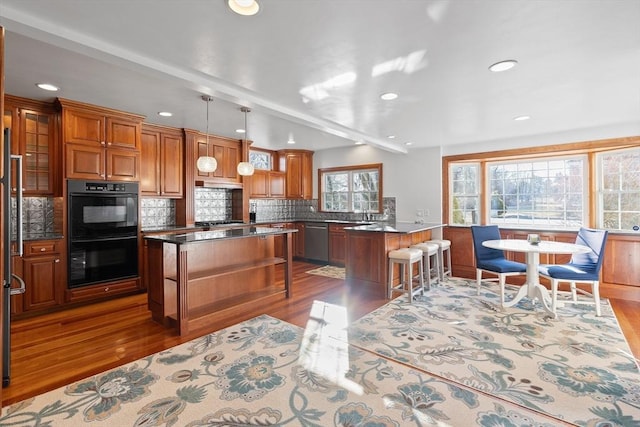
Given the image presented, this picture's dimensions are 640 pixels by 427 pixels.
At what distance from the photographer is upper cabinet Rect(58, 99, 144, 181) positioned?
385 cm

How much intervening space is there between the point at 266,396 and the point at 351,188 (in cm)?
538

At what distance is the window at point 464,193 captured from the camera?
5.93m

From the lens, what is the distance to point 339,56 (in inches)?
93.8

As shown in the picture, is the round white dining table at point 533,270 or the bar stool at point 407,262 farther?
the bar stool at point 407,262

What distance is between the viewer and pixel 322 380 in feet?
7.69

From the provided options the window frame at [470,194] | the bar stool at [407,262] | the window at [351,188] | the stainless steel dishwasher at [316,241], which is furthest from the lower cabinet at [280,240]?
the window frame at [470,194]

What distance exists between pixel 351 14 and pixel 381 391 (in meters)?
2.37

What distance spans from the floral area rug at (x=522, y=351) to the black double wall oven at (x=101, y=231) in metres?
3.16

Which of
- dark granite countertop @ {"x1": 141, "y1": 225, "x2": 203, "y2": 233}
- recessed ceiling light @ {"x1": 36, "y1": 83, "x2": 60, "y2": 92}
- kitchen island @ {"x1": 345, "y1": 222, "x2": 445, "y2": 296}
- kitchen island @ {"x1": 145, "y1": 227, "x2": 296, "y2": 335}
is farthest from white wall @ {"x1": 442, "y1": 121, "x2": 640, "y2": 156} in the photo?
recessed ceiling light @ {"x1": 36, "y1": 83, "x2": 60, "y2": 92}

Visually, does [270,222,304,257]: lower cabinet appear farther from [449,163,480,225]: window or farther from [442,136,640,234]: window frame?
[449,163,480,225]: window

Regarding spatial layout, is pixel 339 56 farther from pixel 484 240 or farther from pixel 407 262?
pixel 484 240

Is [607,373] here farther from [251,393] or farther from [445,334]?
[251,393]

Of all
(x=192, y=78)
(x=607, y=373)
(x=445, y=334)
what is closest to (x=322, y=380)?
(x=445, y=334)

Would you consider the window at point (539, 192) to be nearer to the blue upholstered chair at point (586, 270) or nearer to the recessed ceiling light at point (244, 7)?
the blue upholstered chair at point (586, 270)
